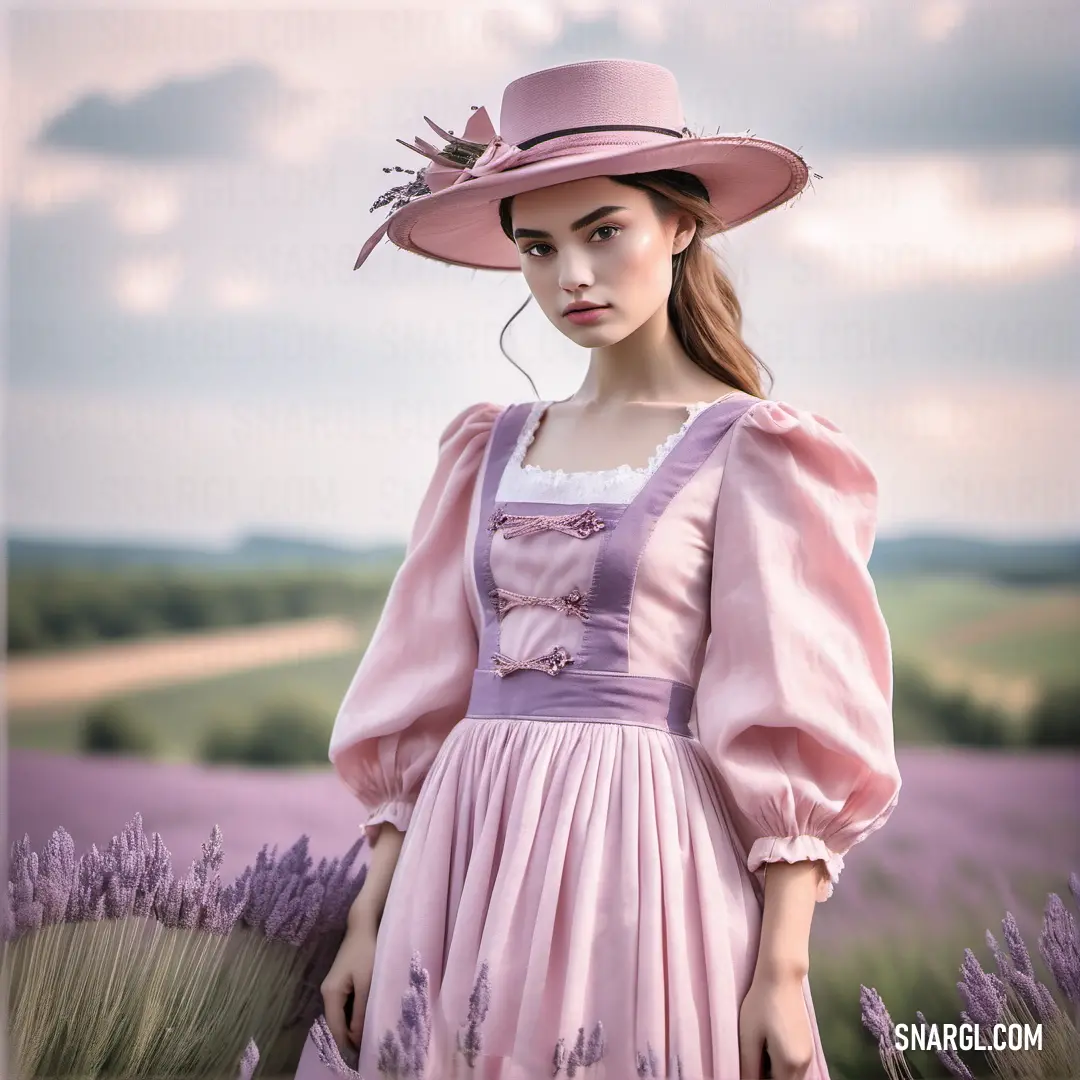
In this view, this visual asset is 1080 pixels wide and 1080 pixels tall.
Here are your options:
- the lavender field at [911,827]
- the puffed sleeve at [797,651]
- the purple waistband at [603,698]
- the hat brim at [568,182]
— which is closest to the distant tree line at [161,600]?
the lavender field at [911,827]

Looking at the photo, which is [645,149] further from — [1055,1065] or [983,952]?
[983,952]

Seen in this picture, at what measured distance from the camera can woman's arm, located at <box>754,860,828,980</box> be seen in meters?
1.25

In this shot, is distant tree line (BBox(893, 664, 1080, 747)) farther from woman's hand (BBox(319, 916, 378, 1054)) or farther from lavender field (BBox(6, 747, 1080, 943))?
woman's hand (BBox(319, 916, 378, 1054))

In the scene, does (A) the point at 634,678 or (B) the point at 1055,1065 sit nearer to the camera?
(A) the point at 634,678

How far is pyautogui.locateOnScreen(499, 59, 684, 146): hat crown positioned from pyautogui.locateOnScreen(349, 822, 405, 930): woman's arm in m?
0.80

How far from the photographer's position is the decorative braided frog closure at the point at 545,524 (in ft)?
4.58

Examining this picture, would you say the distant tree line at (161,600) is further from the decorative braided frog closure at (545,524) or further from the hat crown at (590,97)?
the hat crown at (590,97)

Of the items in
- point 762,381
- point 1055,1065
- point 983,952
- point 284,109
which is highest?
point 284,109

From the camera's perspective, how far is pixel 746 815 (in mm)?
1300

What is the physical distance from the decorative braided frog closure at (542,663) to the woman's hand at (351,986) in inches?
12.7

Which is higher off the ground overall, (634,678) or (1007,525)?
(1007,525)

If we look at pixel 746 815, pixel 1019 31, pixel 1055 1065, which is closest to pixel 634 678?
pixel 746 815

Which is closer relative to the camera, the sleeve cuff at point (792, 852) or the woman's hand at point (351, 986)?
the sleeve cuff at point (792, 852)

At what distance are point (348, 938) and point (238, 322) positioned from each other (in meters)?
1.58
